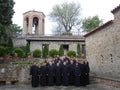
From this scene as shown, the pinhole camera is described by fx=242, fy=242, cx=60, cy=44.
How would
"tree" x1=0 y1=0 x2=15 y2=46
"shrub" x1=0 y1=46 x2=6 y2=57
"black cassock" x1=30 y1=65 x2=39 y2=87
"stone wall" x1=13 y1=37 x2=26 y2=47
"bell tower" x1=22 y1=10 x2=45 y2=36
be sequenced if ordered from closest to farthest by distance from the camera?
"black cassock" x1=30 y1=65 x2=39 y2=87
"tree" x1=0 y1=0 x2=15 y2=46
"shrub" x1=0 y1=46 x2=6 y2=57
"stone wall" x1=13 y1=37 x2=26 y2=47
"bell tower" x1=22 y1=10 x2=45 y2=36

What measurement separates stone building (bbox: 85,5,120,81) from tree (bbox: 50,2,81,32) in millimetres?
32870

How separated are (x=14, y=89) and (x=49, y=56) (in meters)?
17.3

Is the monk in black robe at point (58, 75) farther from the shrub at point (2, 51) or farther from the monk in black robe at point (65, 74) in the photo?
the shrub at point (2, 51)

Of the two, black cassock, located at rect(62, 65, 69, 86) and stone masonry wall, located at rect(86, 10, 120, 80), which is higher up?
stone masonry wall, located at rect(86, 10, 120, 80)

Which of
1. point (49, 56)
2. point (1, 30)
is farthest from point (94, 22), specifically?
point (1, 30)

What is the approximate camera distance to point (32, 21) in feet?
145

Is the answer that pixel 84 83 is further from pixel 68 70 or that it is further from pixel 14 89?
pixel 14 89

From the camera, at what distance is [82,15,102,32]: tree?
54688mm

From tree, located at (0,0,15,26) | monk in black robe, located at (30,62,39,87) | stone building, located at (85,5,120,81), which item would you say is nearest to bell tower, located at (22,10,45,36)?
tree, located at (0,0,15,26)

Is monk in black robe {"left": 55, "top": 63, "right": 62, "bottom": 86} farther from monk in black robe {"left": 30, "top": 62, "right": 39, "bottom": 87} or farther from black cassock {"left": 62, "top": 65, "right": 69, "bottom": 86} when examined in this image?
monk in black robe {"left": 30, "top": 62, "right": 39, "bottom": 87}

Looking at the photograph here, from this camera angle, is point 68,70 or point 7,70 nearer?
point 68,70

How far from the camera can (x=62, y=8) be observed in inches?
2191

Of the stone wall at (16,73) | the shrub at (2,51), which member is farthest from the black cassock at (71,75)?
the shrub at (2,51)

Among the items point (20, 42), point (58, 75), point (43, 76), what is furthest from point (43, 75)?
point (20, 42)
